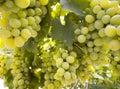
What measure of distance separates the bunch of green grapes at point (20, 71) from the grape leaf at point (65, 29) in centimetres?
30

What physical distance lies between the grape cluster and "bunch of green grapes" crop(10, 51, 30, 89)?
0.33 m

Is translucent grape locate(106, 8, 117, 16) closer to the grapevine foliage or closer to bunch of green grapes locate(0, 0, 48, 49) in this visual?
the grapevine foliage

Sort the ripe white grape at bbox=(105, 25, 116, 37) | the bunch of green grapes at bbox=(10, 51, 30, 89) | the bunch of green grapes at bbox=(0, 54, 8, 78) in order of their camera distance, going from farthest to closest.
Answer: the bunch of green grapes at bbox=(0, 54, 8, 78), the bunch of green grapes at bbox=(10, 51, 30, 89), the ripe white grape at bbox=(105, 25, 116, 37)

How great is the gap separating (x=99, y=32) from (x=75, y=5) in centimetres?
17

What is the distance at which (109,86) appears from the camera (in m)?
1.64

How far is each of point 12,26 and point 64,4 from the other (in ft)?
0.75

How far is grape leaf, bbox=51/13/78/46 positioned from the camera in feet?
2.36

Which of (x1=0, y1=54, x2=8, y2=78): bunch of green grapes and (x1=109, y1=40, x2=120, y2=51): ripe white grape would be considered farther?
(x1=0, y1=54, x2=8, y2=78): bunch of green grapes

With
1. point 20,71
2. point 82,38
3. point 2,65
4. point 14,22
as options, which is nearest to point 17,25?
point 14,22

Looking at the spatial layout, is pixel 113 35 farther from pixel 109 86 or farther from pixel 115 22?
pixel 109 86

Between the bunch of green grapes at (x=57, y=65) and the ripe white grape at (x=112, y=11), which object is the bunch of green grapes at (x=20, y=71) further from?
the ripe white grape at (x=112, y=11)

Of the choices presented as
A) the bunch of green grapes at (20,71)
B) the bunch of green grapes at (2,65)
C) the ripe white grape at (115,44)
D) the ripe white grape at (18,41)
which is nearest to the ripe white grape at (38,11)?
the ripe white grape at (18,41)

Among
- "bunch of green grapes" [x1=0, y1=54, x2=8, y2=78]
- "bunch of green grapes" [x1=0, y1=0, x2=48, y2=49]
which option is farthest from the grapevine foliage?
"bunch of green grapes" [x1=0, y1=54, x2=8, y2=78]

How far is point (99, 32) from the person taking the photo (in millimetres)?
616
